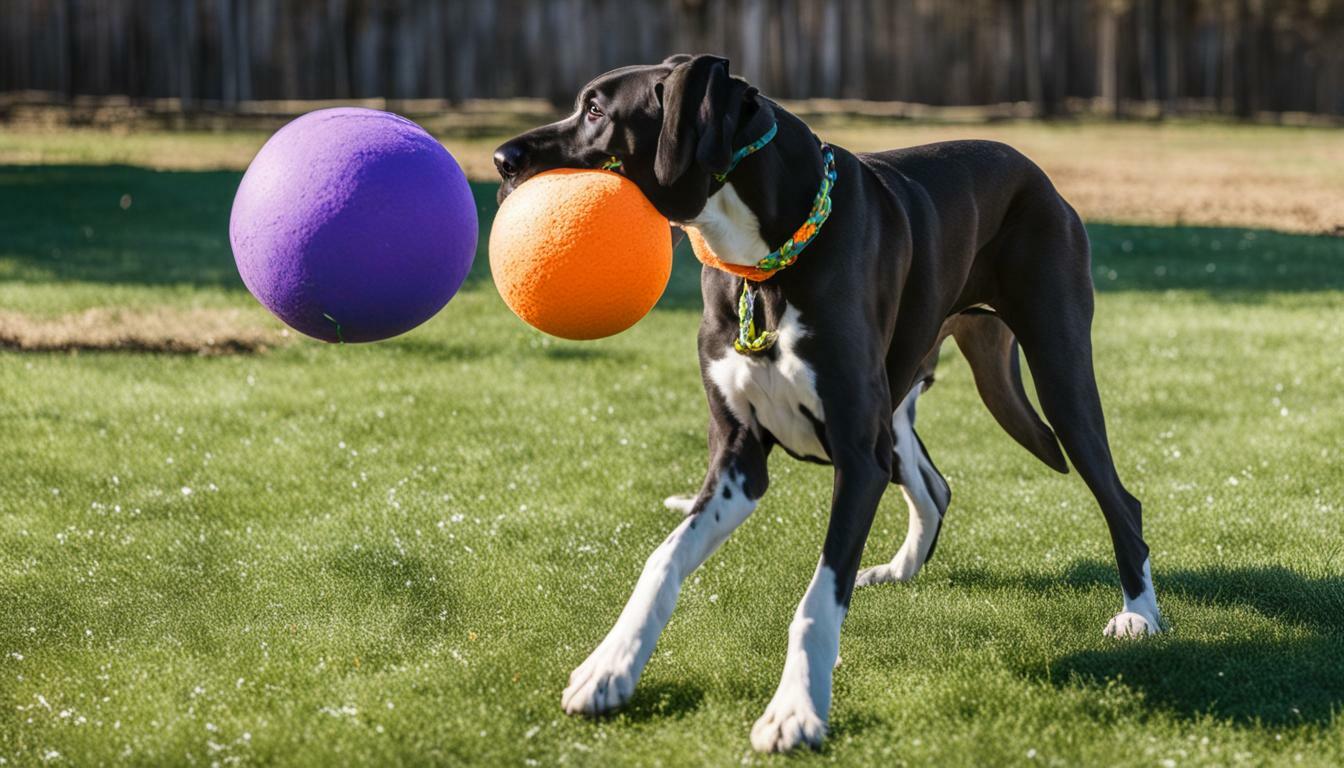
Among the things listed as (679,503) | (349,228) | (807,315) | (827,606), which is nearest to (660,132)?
(807,315)

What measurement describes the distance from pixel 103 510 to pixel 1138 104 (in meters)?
22.3

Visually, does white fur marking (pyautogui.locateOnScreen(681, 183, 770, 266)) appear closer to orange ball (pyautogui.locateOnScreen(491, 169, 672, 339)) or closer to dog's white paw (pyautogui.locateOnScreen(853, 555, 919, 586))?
orange ball (pyautogui.locateOnScreen(491, 169, 672, 339))

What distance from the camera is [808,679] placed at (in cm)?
401

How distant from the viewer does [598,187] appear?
13.7 feet

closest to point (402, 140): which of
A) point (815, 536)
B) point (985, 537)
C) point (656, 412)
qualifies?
point (815, 536)

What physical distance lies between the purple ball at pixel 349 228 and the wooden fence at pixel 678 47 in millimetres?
17353

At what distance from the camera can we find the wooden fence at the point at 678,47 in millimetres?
20703

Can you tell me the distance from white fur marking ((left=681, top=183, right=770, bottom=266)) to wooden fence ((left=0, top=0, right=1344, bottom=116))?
58.6 ft

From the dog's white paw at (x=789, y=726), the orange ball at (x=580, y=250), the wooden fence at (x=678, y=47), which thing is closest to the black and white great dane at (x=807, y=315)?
the dog's white paw at (x=789, y=726)

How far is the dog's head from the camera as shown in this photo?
4055mm

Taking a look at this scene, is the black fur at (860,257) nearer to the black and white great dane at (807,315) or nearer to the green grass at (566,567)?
the black and white great dane at (807,315)

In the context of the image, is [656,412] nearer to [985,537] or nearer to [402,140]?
[985,537]

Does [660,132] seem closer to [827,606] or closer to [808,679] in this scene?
[827,606]

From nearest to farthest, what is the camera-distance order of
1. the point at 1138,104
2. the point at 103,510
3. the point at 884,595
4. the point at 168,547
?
the point at 884,595 < the point at 168,547 < the point at 103,510 < the point at 1138,104
